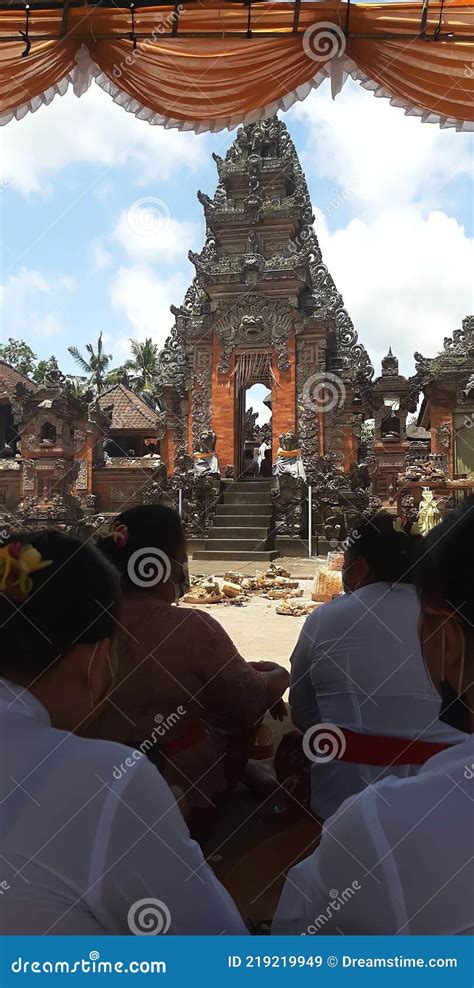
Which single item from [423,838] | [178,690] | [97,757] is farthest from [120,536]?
[423,838]

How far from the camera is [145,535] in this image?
2617 millimetres

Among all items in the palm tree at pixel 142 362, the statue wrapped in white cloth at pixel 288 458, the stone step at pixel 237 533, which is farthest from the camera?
the palm tree at pixel 142 362

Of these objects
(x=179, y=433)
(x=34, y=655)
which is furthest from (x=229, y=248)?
(x=34, y=655)

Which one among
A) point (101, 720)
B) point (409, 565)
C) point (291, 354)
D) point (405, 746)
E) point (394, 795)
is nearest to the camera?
point (394, 795)

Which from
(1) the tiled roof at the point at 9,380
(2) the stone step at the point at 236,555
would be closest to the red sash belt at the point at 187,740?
(2) the stone step at the point at 236,555

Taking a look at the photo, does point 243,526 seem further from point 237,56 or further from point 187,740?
point 187,740

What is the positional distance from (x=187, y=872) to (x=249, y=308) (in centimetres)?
1637

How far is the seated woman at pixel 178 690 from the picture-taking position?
7.21 ft

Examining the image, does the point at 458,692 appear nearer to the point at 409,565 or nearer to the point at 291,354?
the point at 409,565

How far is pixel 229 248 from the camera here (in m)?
17.3

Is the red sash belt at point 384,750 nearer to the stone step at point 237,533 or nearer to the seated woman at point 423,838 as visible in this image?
the seated woman at point 423,838

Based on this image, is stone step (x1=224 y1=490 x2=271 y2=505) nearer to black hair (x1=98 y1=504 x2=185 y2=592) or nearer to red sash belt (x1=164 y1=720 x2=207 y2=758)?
black hair (x1=98 y1=504 x2=185 y2=592)

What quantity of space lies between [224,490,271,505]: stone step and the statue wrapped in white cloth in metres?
0.62

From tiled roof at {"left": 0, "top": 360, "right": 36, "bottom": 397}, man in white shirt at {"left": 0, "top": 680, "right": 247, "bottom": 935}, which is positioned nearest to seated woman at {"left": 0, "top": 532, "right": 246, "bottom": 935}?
man in white shirt at {"left": 0, "top": 680, "right": 247, "bottom": 935}
